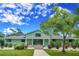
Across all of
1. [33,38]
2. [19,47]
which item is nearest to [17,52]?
[19,47]

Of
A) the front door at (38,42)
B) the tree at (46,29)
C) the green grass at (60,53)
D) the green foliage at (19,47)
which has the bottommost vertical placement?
the green grass at (60,53)

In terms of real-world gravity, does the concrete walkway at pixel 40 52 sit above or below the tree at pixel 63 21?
below

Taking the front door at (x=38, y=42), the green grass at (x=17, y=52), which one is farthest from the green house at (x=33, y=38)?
the green grass at (x=17, y=52)

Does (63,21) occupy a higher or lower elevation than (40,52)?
higher

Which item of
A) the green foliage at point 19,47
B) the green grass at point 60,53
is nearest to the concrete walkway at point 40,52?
the green grass at point 60,53

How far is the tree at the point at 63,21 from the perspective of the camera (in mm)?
3660

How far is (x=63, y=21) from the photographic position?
3666mm

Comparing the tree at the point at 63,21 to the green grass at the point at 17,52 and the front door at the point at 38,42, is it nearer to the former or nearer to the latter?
the front door at the point at 38,42

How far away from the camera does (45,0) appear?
365 centimetres

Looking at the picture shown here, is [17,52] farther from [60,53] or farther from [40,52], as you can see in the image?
[60,53]

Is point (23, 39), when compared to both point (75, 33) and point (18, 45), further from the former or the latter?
point (75, 33)

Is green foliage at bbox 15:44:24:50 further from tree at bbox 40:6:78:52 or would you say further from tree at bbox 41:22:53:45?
tree at bbox 40:6:78:52

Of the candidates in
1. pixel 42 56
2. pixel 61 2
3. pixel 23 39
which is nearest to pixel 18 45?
pixel 23 39

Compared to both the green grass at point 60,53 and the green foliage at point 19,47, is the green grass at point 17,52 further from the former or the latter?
the green grass at point 60,53
